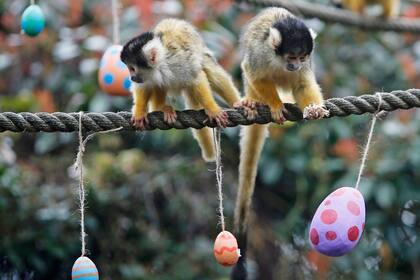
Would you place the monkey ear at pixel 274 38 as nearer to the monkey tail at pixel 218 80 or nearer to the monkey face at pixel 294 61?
the monkey face at pixel 294 61

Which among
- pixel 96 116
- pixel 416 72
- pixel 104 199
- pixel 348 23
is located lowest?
pixel 104 199

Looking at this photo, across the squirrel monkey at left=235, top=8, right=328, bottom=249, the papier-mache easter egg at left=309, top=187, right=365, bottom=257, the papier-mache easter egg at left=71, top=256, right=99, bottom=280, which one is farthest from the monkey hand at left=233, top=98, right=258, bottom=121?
the papier-mache easter egg at left=71, top=256, right=99, bottom=280

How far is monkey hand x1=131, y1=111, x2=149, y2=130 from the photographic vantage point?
9.29ft

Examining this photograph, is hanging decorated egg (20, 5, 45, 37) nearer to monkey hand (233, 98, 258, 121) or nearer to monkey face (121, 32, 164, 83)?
monkey face (121, 32, 164, 83)

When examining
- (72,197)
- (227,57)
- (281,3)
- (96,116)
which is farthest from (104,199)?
(96,116)

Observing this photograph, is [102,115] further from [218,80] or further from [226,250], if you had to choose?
[218,80]

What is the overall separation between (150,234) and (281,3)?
158 cm

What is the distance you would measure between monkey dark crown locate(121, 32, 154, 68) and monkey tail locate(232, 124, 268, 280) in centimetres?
55

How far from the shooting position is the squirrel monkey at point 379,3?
17.6 feet

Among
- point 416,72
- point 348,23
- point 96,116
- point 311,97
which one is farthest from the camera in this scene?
point 416,72

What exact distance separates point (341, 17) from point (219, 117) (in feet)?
6.88

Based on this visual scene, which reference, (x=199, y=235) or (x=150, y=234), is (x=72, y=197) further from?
(x=199, y=235)

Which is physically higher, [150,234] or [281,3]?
[281,3]

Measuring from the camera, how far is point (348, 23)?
475cm
